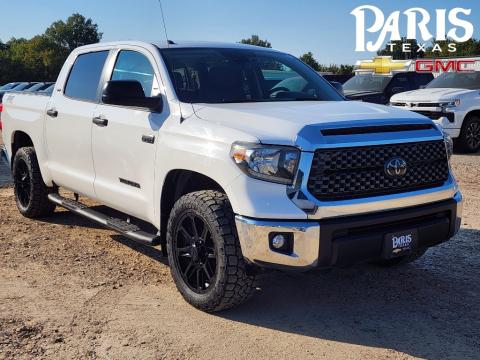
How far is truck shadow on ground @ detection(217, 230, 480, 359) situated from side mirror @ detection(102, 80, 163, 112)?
Result: 1.61 m

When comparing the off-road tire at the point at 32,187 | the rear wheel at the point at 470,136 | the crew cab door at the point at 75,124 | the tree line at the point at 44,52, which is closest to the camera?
the crew cab door at the point at 75,124

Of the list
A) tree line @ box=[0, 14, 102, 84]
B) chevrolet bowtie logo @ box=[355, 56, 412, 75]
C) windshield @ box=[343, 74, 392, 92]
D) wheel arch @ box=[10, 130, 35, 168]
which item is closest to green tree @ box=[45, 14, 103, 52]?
tree line @ box=[0, 14, 102, 84]

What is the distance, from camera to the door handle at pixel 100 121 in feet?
16.3

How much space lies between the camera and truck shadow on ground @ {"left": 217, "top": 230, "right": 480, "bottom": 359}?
372cm

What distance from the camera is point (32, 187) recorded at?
21.3 ft

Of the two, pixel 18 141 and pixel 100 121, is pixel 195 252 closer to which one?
pixel 100 121

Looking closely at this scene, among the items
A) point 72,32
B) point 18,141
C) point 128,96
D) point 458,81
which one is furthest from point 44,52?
point 128,96

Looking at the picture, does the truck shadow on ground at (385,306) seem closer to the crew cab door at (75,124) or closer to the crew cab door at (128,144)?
the crew cab door at (128,144)

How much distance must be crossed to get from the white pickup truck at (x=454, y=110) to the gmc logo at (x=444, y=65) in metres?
10.6

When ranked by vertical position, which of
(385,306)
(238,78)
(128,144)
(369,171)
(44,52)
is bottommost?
(385,306)

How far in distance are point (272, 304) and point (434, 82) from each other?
1116 centimetres

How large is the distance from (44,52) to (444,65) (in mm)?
72365

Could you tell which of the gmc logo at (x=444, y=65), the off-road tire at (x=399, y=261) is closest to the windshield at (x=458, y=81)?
the gmc logo at (x=444, y=65)

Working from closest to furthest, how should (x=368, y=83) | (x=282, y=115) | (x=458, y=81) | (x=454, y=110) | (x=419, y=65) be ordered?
(x=282, y=115), (x=454, y=110), (x=458, y=81), (x=368, y=83), (x=419, y=65)
